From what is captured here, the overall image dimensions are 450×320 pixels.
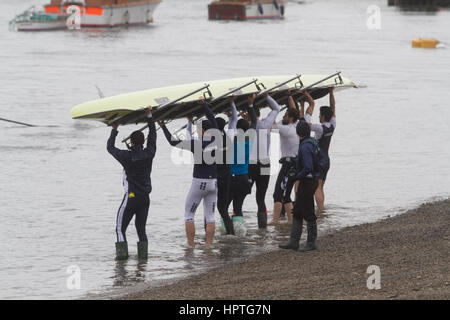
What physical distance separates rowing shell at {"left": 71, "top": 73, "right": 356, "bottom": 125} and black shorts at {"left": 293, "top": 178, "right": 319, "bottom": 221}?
2059 millimetres

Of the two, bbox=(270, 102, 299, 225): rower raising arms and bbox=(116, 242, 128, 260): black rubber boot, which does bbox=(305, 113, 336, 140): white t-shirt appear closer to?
bbox=(270, 102, 299, 225): rower raising arms

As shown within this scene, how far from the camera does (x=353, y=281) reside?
894 cm

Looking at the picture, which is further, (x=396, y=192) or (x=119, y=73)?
(x=119, y=73)

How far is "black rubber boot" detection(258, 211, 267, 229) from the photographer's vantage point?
42.2 feet

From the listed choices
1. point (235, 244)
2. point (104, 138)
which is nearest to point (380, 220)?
point (235, 244)

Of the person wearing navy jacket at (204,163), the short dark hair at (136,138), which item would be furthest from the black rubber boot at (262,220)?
the short dark hair at (136,138)

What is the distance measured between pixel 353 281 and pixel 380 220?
5.05 meters

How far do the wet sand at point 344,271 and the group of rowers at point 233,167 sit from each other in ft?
2.15

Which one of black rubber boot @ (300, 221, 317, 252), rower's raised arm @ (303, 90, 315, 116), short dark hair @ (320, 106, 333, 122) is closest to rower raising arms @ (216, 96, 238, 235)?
rower's raised arm @ (303, 90, 315, 116)

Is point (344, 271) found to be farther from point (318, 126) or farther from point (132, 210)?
point (318, 126)

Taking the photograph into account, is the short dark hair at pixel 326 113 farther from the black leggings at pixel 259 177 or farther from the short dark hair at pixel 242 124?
the short dark hair at pixel 242 124
